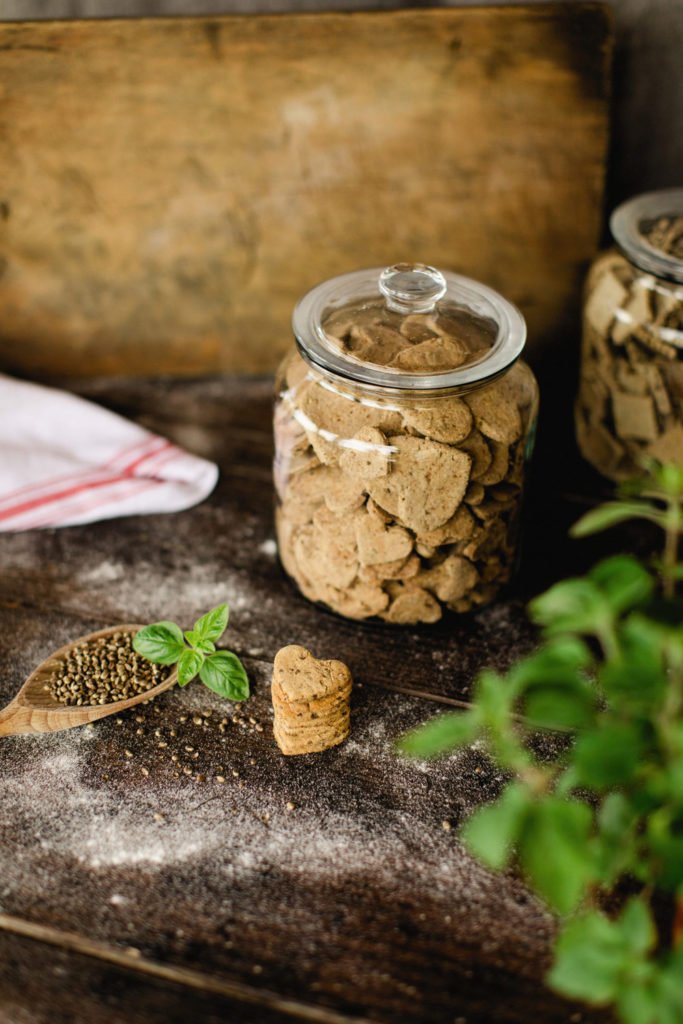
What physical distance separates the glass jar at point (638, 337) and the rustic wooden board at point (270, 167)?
0.18 meters

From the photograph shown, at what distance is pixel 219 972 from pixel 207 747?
0.75 ft

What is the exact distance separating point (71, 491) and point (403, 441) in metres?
0.48

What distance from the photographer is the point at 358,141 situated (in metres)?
1.27

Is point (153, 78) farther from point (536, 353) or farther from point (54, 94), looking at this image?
point (536, 353)

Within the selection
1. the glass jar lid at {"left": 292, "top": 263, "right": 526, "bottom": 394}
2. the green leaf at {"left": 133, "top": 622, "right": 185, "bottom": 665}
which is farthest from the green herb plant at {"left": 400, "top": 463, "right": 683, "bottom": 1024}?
the green leaf at {"left": 133, "top": 622, "right": 185, "bottom": 665}

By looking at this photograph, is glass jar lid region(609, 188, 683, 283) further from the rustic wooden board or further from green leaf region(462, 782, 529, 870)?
green leaf region(462, 782, 529, 870)

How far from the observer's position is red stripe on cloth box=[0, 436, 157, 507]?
120 cm

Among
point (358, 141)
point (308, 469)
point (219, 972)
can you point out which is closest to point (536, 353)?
point (358, 141)

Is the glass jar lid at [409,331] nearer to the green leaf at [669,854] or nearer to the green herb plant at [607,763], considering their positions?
the green herb plant at [607,763]

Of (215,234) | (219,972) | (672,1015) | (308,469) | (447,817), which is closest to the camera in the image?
(672,1015)

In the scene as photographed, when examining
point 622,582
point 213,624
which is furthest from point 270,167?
point 622,582

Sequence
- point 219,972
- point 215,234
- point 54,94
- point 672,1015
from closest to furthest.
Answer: point 672,1015 → point 219,972 → point 54,94 → point 215,234

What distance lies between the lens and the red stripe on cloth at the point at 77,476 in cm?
120

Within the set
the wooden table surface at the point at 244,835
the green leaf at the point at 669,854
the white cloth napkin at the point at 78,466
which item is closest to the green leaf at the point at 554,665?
the green leaf at the point at 669,854
